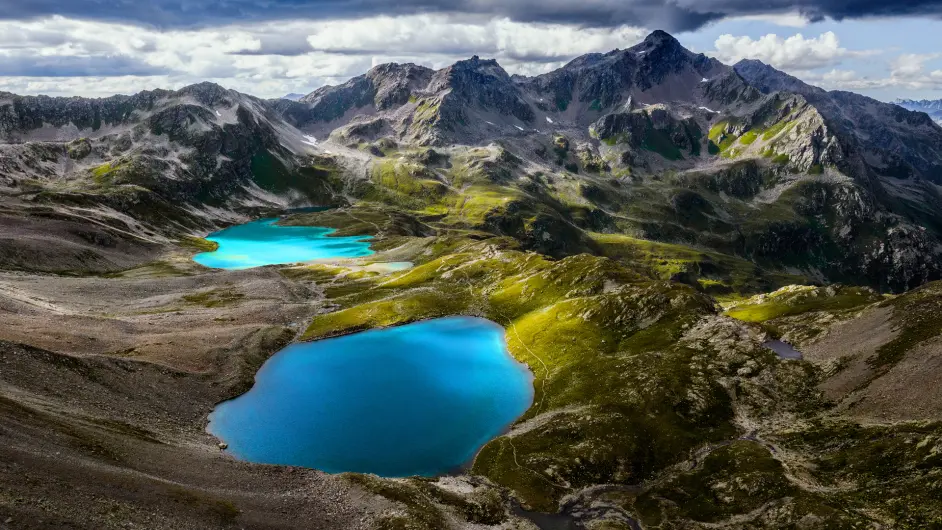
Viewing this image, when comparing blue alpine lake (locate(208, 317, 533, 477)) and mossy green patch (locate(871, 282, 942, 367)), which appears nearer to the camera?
blue alpine lake (locate(208, 317, 533, 477))

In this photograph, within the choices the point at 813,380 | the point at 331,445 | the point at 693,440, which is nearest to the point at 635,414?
the point at 693,440

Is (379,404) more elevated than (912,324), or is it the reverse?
(912,324)

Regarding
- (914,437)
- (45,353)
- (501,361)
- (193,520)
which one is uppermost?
(45,353)

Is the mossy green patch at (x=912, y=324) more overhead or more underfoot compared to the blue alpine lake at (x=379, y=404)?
more overhead

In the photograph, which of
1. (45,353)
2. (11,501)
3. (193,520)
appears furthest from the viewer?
(45,353)

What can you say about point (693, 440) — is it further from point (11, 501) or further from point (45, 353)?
point (45, 353)

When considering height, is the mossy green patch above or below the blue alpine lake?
above

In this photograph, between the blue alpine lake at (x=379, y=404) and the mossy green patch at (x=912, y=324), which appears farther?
the mossy green patch at (x=912, y=324)

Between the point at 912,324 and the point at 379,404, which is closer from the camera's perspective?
the point at 912,324
